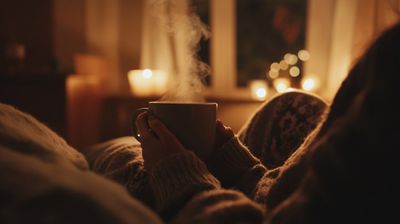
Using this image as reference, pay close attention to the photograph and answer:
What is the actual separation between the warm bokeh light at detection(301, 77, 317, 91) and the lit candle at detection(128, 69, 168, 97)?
974 mm

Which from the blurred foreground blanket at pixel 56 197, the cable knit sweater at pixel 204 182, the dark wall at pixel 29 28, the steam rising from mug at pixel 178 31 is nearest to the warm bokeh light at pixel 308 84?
the steam rising from mug at pixel 178 31

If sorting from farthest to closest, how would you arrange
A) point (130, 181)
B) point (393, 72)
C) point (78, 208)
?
1. point (130, 181)
2. point (393, 72)
3. point (78, 208)

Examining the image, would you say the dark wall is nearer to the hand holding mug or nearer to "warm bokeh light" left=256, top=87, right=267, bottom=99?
"warm bokeh light" left=256, top=87, right=267, bottom=99

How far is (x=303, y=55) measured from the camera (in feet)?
9.89

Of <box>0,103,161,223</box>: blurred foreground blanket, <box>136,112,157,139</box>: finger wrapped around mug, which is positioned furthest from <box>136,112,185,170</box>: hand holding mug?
<box>0,103,161,223</box>: blurred foreground blanket

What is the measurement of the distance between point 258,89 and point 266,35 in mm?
611

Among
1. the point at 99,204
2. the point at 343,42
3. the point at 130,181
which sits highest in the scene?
the point at 343,42

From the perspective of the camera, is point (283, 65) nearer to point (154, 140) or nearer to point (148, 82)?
point (148, 82)

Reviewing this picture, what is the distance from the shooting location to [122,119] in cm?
299

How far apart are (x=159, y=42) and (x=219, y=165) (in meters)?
2.32

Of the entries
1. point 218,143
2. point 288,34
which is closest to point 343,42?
point 288,34

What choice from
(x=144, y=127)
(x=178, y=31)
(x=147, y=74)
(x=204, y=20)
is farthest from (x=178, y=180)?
(x=204, y=20)

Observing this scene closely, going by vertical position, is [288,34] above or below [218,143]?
above

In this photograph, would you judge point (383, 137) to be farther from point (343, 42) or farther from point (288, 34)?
point (288, 34)
